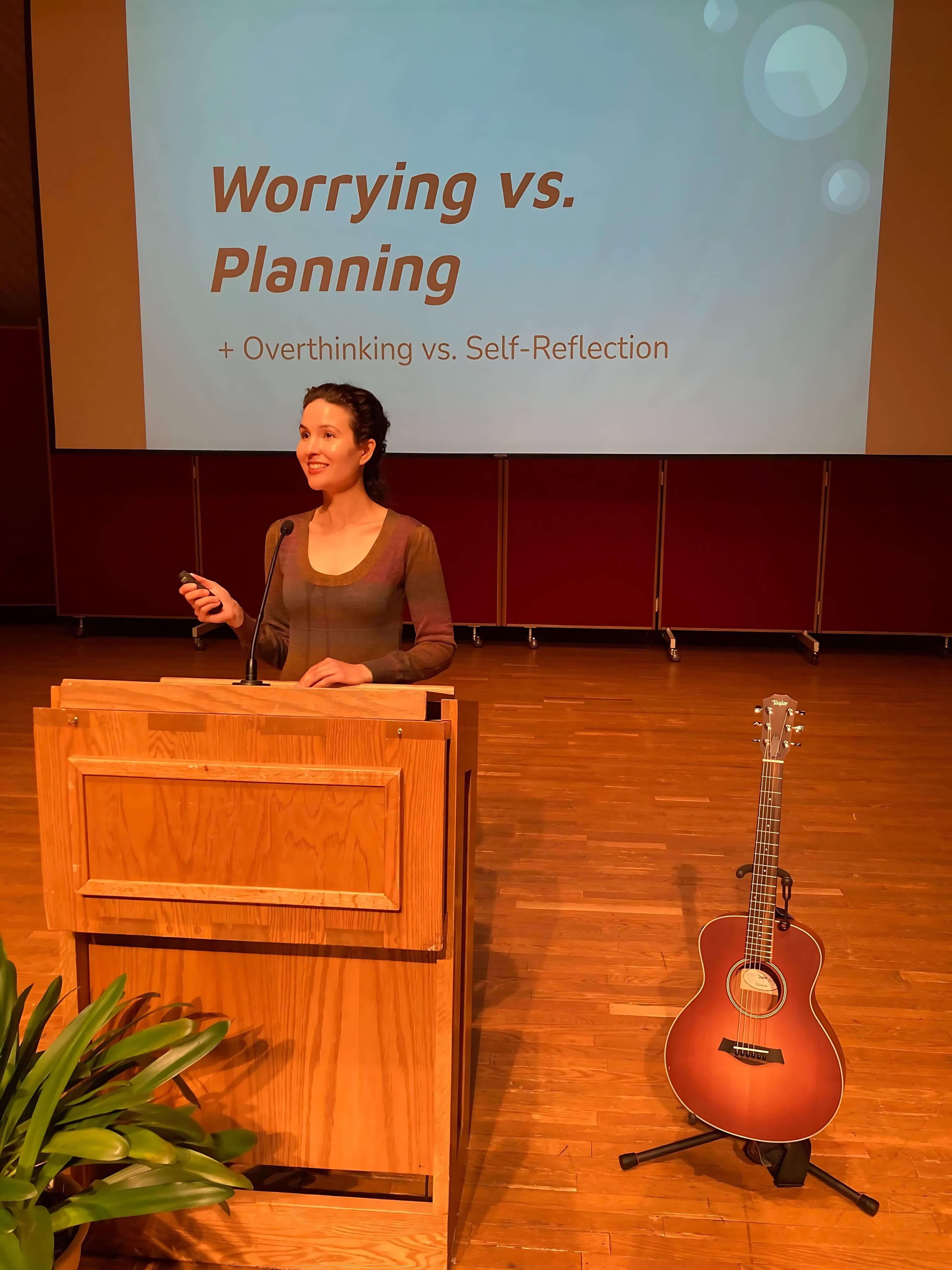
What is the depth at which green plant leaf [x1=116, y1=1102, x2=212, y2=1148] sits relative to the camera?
141cm

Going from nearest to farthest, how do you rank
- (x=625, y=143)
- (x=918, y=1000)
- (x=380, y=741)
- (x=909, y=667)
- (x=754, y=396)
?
(x=380, y=741)
(x=918, y=1000)
(x=625, y=143)
(x=754, y=396)
(x=909, y=667)

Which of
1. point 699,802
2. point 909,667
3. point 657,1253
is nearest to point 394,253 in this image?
point 699,802

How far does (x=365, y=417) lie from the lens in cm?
193

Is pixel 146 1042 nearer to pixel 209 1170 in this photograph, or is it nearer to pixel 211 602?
pixel 209 1170

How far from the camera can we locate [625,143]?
15.6ft

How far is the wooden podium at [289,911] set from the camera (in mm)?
1387

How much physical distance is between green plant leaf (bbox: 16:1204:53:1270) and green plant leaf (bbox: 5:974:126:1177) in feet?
0.17

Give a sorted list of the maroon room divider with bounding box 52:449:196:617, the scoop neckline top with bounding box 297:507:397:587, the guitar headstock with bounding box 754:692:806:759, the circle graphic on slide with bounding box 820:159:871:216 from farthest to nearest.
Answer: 1. the maroon room divider with bounding box 52:449:196:617
2. the circle graphic on slide with bounding box 820:159:871:216
3. the scoop neckline top with bounding box 297:507:397:587
4. the guitar headstock with bounding box 754:692:806:759

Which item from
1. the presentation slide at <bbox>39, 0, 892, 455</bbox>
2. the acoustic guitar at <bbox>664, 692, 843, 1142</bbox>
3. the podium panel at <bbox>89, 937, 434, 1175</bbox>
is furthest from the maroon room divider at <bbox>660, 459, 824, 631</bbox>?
the podium panel at <bbox>89, 937, 434, 1175</bbox>

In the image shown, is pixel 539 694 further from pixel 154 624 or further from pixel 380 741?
pixel 380 741

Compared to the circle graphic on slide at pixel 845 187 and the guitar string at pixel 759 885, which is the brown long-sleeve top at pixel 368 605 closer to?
the guitar string at pixel 759 885

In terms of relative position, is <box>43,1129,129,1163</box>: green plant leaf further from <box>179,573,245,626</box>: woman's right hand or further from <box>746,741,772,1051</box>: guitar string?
<box>746,741,772,1051</box>: guitar string

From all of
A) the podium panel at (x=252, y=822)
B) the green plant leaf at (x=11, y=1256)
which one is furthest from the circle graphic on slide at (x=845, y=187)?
the green plant leaf at (x=11, y=1256)

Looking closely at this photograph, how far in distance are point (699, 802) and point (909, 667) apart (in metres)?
2.77
